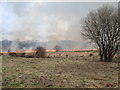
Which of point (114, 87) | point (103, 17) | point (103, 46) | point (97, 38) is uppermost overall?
point (103, 17)

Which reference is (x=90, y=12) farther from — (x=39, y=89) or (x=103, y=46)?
(x=39, y=89)

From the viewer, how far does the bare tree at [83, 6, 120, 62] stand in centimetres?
1381

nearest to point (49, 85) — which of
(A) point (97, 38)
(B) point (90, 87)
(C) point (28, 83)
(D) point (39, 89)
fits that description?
(D) point (39, 89)

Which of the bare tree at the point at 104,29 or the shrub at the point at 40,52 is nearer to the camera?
the bare tree at the point at 104,29

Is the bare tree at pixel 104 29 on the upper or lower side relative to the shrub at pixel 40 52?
upper

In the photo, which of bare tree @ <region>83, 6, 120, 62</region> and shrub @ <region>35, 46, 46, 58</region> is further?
shrub @ <region>35, 46, 46, 58</region>

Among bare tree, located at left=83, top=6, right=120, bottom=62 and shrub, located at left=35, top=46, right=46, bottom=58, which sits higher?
bare tree, located at left=83, top=6, right=120, bottom=62

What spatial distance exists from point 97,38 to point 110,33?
1.46m

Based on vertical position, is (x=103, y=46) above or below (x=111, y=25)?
below

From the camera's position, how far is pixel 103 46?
14.8m

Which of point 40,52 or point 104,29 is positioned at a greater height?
point 104,29

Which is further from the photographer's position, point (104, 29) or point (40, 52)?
point (40, 52)

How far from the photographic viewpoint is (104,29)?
47.0ft

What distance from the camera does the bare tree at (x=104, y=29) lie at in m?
13.8
